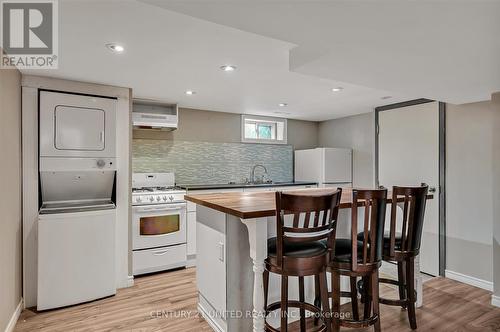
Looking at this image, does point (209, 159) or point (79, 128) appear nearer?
point (79, 128)

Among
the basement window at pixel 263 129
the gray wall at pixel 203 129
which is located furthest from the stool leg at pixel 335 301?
the basement window at pixel 263 129

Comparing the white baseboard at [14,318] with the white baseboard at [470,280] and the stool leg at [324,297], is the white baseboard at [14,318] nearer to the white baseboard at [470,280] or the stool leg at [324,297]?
the stool leg at [324,297]

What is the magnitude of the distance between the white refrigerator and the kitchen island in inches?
104

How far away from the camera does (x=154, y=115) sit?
373 cm

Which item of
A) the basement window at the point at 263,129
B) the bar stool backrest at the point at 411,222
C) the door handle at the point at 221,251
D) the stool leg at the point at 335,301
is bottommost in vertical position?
the stool leg at the point at 335,301

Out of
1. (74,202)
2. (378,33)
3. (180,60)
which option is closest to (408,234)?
(378,33)

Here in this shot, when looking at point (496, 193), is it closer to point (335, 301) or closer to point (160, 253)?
point (335, 301)

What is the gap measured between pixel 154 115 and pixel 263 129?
215 cm

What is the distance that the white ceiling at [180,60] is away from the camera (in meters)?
1.68

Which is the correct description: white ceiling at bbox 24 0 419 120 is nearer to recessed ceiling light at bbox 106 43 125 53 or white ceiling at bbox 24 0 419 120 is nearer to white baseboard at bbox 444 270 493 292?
recessed ceiling light at bbox 106 43 125 53

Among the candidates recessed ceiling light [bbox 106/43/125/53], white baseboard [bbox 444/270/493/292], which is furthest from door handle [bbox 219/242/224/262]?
white baseboard [bbox 444/270/493/292]

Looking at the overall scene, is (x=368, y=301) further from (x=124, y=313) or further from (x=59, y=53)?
(x=59, y=53)

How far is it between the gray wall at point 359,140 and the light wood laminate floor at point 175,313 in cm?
202

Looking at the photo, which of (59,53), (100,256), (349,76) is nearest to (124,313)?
(100,256)
